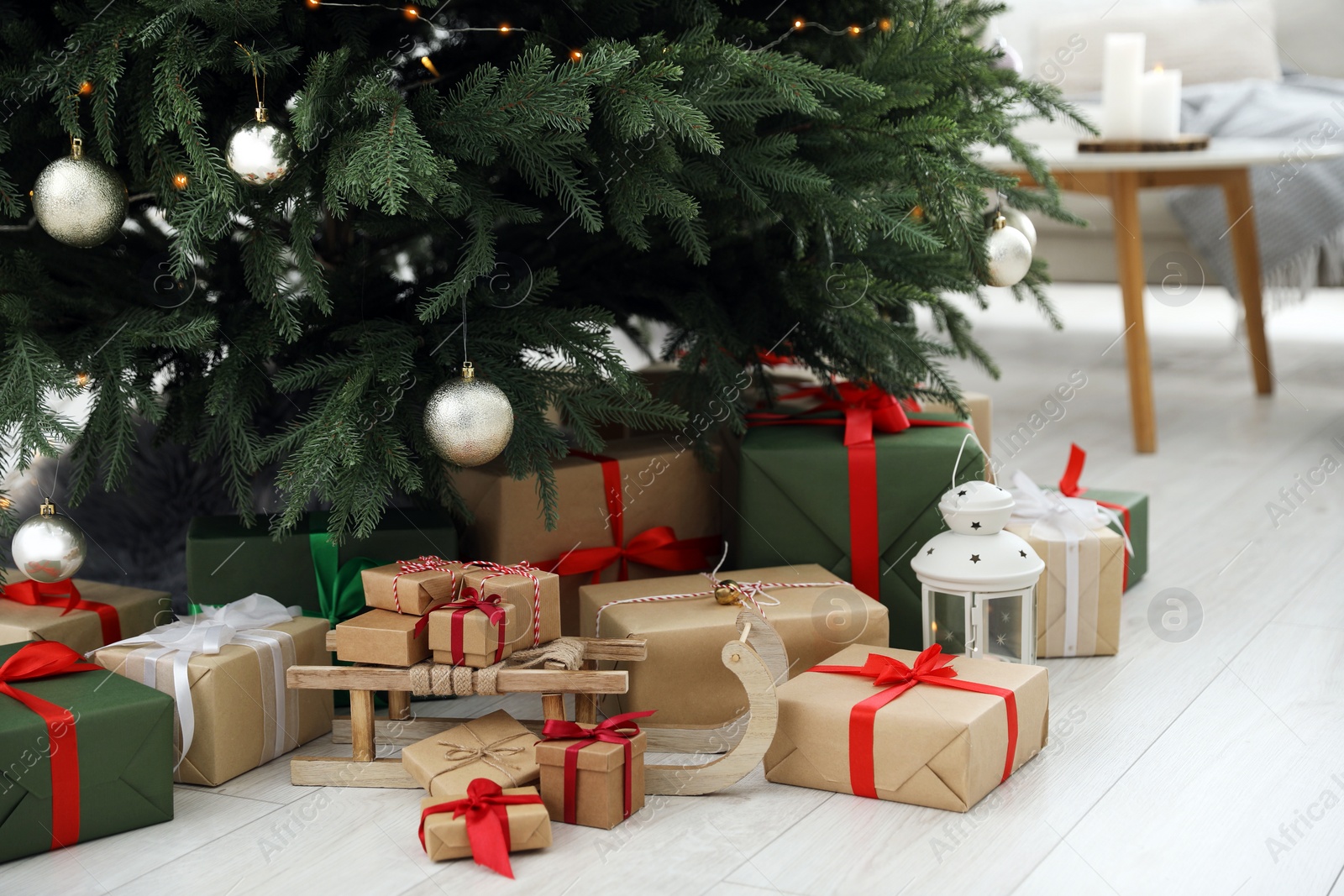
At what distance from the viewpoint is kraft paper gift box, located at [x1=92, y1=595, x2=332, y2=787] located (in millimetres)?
1139

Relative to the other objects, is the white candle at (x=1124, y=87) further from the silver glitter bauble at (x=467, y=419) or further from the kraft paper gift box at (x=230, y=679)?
the kraft paper gift box at (x=230, y=679)

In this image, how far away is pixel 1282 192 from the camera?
3.07m

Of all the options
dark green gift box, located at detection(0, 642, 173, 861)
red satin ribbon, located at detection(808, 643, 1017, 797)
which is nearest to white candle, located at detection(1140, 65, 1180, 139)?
red satin ribbon, located at detection(808, 643, 1017, 797)

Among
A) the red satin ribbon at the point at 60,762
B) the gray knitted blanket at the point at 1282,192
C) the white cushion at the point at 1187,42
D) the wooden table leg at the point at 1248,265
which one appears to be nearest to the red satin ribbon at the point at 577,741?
the red satin ribbon at the point at 60,762

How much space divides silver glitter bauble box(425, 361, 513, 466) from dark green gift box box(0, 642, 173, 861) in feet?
1.05

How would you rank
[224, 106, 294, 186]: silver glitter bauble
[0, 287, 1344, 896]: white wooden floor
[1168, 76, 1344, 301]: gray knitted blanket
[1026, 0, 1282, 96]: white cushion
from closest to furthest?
1. [0, 287, 1344, 896]: white wooden floor
2. [224, 106, 294, 186]: silver glitter bauble
3. [1168, 76, 1344, 301]: gray knitted blanket
4. [1026, 0, 1282, 96]: white cushion

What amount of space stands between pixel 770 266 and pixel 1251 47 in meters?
2.97

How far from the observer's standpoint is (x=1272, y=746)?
1186 mm

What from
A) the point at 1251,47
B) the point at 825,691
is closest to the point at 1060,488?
the point at 825,691

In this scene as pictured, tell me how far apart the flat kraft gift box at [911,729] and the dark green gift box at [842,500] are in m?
0.24

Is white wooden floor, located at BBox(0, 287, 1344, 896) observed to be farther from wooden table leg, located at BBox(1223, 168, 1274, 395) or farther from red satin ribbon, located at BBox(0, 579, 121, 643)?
wooden table leg, located at BBox(1223, 168, 1274, 395)

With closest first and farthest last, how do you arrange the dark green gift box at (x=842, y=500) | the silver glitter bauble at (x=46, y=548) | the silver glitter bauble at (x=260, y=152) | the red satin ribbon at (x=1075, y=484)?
the silver glitter bauble at (x=260, y=152) < the silver glitter bauble at (x=46, y=548) < the dark green gift box at (x=842, y=500) < the red satin ribbon at (x=1075, y=484)

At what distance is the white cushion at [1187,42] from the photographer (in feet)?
12.5

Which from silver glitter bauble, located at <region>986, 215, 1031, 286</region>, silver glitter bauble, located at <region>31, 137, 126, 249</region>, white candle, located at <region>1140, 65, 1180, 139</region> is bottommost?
silver glitter bauble, located at <region>986, 215, 1031, 286</region>
